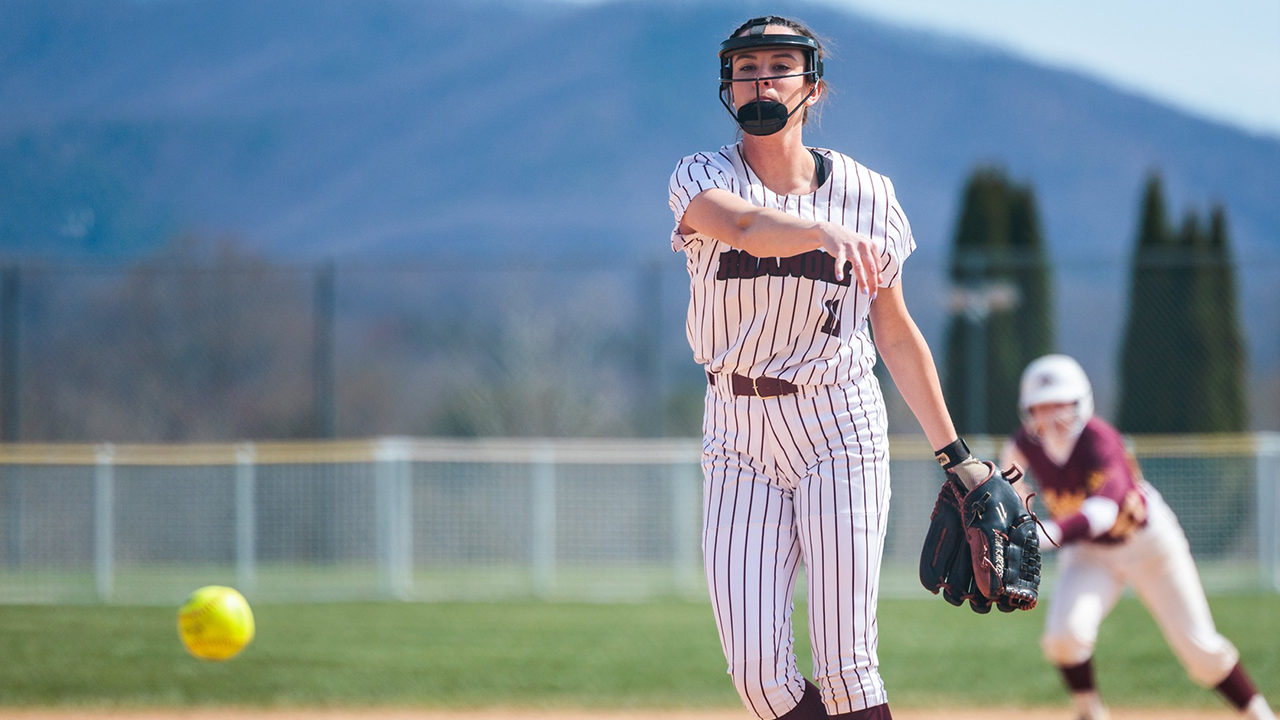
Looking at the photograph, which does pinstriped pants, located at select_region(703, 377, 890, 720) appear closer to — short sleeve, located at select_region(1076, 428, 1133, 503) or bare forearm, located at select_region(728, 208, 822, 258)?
bare forearm, located at select_region(728, 208, 822, 258)

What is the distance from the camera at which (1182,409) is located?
62.5 ft

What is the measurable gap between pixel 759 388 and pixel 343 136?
88.4 meters

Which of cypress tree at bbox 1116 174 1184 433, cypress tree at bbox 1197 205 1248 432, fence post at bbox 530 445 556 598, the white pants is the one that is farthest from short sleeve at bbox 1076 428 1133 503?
cypress tree at bbox 1197 205 1248 432

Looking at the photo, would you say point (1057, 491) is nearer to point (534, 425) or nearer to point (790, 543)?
point (790, 543)

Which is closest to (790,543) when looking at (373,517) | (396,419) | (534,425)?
(373,517)

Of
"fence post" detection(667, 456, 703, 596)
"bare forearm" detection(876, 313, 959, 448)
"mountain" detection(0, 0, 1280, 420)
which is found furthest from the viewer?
"mountain" detection(0, 0, 1280, 420)

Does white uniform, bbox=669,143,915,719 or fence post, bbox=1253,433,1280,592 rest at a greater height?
white uniform, bbox=669,143,915,719

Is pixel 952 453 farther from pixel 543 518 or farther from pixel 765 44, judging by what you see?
pixel 543 518

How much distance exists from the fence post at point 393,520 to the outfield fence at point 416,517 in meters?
0.02

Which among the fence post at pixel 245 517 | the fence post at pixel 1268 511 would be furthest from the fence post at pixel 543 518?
the fence post at pixel 1268 511

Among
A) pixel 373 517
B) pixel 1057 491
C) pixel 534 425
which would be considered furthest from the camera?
pixel 534 425

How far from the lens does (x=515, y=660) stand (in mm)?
8820

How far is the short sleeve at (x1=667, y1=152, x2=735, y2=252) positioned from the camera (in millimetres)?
3396

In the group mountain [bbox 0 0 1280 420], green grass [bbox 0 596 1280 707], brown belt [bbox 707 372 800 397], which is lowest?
green grass [bbox 0 596 1280 707]
